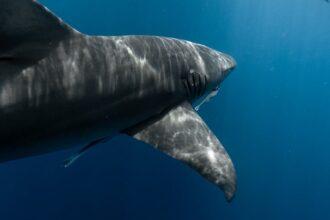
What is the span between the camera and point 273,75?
15289mm

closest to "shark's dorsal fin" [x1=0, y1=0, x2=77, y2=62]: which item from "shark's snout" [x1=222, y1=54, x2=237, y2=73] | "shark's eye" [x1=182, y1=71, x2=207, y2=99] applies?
"shark's eye" [x1=182, y1=71, x2=207, y2=99]

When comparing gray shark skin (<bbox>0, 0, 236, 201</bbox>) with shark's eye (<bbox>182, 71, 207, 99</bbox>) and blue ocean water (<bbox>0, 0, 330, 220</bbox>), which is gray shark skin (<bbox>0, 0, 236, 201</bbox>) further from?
blue ocean water (<bbox>0, 0, 330, 220</bbox>)

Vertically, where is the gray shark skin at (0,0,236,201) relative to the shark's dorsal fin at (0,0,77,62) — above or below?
below

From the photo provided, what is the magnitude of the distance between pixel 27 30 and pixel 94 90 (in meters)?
0.69

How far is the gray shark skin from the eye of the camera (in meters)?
2.76

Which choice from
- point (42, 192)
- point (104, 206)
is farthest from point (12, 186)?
point (104, 206)

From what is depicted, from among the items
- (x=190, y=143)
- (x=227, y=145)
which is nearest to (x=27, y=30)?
(x=190, y=143)

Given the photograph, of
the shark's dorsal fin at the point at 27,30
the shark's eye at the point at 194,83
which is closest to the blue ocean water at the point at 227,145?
the shark's eye at the point at 194,83

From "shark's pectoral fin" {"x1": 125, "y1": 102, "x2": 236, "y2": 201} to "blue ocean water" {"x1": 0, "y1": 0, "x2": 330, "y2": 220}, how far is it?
4698 millimetres

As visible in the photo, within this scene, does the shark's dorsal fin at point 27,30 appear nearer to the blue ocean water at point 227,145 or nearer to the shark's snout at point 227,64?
the shark's snout at point 227,64

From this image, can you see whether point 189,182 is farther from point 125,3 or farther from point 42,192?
point 125,3

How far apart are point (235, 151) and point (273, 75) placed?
510 cm

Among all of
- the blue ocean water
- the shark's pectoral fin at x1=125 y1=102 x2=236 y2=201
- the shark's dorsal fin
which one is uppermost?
the shark's dorsal fin

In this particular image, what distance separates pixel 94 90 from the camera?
10.3 ft
